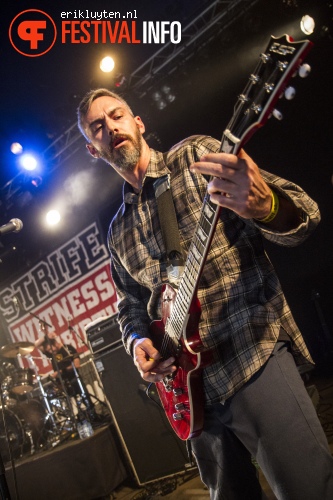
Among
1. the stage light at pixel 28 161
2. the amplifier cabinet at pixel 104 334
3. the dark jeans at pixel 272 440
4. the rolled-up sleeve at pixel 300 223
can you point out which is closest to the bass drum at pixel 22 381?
the amplifier cabinet at pixel 104 334

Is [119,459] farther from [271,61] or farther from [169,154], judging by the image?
[271,61]

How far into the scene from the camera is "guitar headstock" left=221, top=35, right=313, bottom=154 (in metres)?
1.13

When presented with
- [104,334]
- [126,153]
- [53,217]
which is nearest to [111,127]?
[126,153]

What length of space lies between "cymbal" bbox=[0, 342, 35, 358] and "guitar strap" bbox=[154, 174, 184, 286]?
578cm

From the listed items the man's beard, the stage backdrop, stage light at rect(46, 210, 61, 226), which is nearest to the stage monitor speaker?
the man's beard

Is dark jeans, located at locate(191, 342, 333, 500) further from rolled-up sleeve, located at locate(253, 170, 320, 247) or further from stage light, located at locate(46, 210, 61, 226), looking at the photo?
stage light, located at locate(46, 210, 61, 226)

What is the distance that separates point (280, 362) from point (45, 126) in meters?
7.31

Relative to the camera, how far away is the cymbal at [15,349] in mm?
6731

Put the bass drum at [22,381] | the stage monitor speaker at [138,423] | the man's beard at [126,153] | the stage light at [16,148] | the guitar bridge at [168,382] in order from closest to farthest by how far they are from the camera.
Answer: the guitar bridge at [168,382], the man's beard at [126,153], the stage monitor speaker at [138,423], the bass drum at [22,381], the stage light at [16,148]

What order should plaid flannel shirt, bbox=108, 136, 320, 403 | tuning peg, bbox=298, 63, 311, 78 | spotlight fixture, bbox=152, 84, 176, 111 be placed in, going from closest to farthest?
tuning peg, bbox=298, 63, 311, 78 < plaid flannel shirt, bbox=108, 136, 320, 403 < spotlight fixture, bbox=152, 84, 176, 111

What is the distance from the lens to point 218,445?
1.69 m

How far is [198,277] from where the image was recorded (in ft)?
4.99

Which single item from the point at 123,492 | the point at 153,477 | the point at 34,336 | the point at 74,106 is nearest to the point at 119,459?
the point at 123,492

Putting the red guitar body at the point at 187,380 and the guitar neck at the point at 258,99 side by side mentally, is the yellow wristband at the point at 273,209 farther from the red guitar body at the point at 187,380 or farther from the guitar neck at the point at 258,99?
the red guitar body at the point at 187,380
